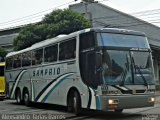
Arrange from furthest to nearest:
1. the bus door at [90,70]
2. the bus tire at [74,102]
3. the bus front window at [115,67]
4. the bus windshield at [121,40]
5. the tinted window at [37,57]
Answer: the tinted window at [37,57], the bus tire at [74,102], the bus windshield at [121,40], the bus door at [90,70], the bus front window at [115,67]

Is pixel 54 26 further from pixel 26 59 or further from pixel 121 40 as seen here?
pixel 121 40

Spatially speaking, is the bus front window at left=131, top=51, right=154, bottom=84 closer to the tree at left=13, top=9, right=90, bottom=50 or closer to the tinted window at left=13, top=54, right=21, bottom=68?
the tinted window at left=13, top=54, right=21, bottom=68

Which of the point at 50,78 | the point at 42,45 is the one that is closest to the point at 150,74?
the point at 50,78

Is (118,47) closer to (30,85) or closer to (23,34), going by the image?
(30,85)

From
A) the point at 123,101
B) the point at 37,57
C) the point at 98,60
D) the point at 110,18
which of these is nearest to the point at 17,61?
the point at 37,57

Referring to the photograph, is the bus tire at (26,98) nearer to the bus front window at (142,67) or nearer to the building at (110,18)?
the bus front window at (142,67)

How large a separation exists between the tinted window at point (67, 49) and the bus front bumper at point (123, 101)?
279 centimetres

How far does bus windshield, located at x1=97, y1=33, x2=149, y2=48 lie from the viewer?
1312 centimetres

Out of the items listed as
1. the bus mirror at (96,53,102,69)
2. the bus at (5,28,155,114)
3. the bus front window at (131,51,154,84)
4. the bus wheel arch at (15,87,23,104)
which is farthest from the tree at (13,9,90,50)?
the bus mirror at (96,53,102,69)

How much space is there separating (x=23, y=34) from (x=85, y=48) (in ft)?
70.0

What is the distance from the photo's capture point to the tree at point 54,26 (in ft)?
102

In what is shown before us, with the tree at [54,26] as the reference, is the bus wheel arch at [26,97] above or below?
below

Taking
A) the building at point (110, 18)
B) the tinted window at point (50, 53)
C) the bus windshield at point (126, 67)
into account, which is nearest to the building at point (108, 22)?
the building at point (110, 18)

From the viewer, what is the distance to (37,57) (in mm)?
18516
